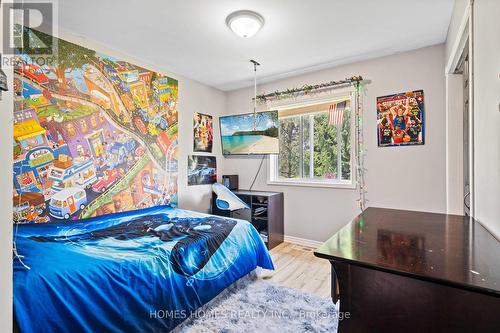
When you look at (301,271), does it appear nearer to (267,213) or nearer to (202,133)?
(267,213)

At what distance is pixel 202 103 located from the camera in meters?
3.95

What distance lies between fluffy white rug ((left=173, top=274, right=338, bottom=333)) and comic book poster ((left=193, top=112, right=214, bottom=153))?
2.24 m

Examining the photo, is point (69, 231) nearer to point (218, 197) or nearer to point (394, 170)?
point (218, 197)

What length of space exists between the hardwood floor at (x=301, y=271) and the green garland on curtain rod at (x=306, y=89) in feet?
7.38

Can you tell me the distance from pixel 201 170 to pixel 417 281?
343 centimetres

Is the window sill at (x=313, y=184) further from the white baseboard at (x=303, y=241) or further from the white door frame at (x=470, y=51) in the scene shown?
the white door frame at (x=470, y=51)

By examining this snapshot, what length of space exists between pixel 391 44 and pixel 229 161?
9.33 feet

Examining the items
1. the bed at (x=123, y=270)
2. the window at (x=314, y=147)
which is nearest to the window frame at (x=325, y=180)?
the window at (x=314, y=147)

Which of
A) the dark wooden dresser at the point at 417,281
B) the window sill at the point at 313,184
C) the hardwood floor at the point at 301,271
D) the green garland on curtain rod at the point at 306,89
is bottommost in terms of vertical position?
the hardwood floor at the point at 301,271

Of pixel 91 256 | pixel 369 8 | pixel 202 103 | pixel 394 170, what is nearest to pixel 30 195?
pixel 91 256

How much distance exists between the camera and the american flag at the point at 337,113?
11.0 feet

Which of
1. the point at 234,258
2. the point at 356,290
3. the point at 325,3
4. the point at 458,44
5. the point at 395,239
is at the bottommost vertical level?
the point at 234,258

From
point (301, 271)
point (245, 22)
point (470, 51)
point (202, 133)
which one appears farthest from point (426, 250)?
point (202, 133)

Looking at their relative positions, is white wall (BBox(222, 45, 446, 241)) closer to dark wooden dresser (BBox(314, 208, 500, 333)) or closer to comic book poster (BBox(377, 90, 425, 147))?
comic book poster (BBox(377, 90, 425, 147))
